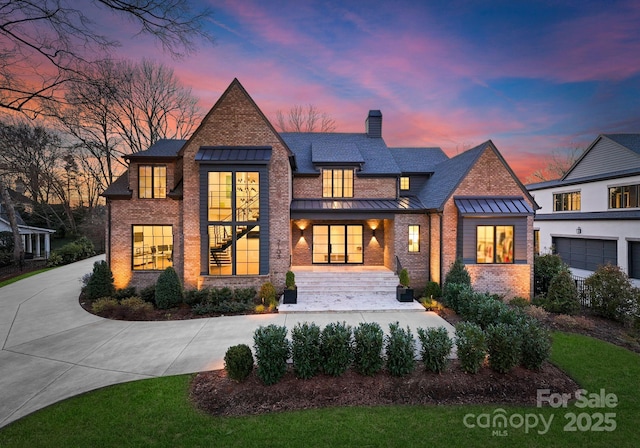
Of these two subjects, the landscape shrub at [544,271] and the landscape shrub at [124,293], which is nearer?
the landscape shrub at [124,293]

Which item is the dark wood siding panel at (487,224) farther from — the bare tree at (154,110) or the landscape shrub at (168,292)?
the bare tree at (154,110)

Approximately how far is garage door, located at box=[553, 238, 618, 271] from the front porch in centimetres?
1507

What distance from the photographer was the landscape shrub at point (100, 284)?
1227cm

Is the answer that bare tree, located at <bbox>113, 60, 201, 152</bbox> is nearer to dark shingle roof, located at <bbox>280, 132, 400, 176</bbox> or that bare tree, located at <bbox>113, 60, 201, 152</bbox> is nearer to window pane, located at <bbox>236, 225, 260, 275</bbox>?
dark shingle roof, located at <bbox>280, 132, 400, 176</bbox>

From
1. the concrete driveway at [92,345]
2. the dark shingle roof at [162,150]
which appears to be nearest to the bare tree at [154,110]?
the dark shingle roof at [162,150]

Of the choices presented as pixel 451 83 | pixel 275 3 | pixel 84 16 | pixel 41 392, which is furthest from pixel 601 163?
pixel 41 392

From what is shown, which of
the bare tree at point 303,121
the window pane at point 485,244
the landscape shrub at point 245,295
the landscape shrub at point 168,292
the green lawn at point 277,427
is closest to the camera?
the green lawn at point 277,427

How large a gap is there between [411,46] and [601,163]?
18471mm

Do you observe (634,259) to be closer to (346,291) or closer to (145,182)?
(346,291)

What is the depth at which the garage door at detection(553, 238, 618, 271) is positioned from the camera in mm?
18422

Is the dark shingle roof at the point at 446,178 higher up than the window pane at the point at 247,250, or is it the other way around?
the dark shingle roof at the point at 446,178

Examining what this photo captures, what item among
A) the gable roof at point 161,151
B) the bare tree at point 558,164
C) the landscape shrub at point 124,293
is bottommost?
the landscape shrub at point 124,293

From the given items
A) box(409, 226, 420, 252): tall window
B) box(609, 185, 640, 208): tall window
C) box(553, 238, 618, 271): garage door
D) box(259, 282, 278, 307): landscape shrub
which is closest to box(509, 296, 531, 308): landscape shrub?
box(409, 226, 420, 252): tall window

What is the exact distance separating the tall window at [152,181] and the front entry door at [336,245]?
851cm
